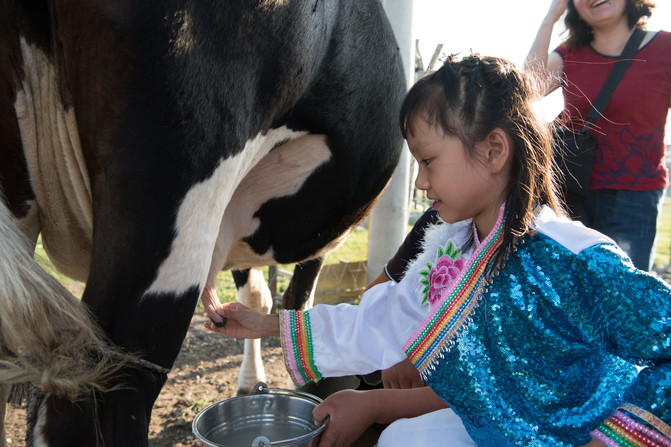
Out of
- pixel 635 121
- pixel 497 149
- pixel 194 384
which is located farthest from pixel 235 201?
pixel 635 121

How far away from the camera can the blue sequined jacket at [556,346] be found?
3.28 feet

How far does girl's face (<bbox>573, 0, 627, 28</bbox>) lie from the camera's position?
216cm

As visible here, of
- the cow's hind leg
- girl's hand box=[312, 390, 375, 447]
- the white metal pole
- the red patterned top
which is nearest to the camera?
girl's hand box=[312, 390, 375, 447]

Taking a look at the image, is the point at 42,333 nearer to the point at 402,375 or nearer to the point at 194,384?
the point at 402,375

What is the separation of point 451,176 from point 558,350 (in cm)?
43

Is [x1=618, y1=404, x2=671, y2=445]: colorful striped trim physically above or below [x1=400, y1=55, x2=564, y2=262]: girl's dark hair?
below

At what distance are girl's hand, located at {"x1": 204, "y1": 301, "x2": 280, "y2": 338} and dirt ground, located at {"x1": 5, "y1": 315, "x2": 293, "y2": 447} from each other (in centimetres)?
108

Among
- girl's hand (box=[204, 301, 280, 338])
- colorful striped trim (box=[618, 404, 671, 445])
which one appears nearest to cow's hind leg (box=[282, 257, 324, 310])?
girl's hand (box=[204, 301, 280, 338])

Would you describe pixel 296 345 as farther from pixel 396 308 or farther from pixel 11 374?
pixel 11 374

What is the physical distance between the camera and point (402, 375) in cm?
168

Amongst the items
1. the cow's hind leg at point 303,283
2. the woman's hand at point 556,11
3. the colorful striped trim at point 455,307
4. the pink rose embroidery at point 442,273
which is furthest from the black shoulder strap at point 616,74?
the cow's hind leg at point 303,283

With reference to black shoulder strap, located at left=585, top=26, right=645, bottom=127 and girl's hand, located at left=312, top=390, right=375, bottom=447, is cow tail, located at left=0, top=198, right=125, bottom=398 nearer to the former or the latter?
girl's hand, located at left=312, top=390, right=375, bottom=447

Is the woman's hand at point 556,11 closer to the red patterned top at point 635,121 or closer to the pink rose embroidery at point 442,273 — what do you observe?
the red patterned top at point 635,121

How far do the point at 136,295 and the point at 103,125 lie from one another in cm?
37
